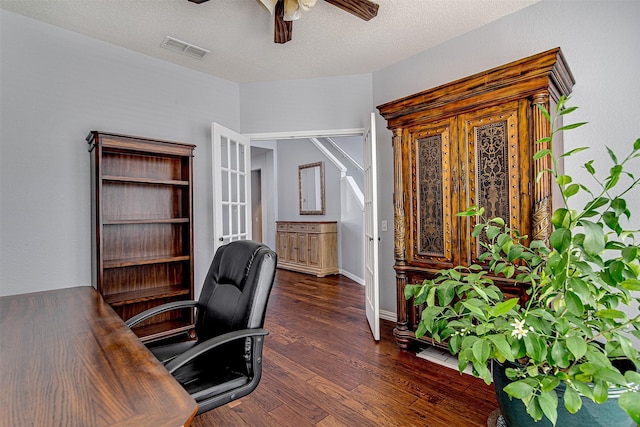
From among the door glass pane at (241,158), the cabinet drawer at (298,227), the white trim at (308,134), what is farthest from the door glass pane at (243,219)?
the cabinet drawer at (298,227)

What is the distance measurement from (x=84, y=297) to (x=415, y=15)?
291 cm

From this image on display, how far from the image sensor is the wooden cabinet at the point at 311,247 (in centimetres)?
562

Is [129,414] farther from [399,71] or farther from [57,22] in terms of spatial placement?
[399,71]

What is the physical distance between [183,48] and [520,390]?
341 cm

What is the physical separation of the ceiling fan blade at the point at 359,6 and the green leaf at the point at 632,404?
2.29 metres

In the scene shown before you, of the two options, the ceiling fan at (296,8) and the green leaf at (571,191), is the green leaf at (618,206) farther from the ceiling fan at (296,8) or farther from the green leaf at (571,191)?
the ceiling fan at (296,8)

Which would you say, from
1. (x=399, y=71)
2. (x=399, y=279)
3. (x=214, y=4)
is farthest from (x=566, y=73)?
(x=214, y=4)

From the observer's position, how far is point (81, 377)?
845mm

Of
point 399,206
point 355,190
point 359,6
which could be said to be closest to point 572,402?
point 399,206

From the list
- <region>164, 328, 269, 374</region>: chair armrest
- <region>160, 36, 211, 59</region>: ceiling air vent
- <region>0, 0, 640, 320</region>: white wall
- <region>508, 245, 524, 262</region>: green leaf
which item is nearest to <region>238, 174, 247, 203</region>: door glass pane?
<region>0, 0, 640, 320</region>: white wall

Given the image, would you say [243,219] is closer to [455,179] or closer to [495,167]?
[455,179]

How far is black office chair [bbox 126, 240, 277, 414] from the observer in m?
1.25

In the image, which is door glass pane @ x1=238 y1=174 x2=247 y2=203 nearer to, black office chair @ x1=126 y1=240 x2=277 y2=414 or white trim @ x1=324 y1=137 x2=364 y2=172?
black office chair @ x1=126 y1=240 x2=277 y2=414

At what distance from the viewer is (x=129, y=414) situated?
68cm
